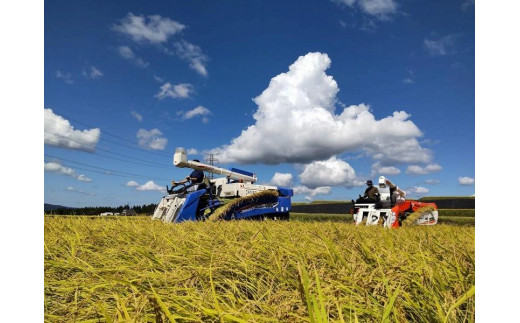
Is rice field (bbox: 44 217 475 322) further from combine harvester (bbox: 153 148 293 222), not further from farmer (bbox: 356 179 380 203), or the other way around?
farmer (bbox: 356 179 380 203)

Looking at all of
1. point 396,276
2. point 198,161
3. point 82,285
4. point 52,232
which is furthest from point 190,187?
point 396,276

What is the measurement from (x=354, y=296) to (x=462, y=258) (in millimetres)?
1516

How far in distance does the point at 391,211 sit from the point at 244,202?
13.2 ft

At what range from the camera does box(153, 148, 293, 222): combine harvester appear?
8242 millimetres

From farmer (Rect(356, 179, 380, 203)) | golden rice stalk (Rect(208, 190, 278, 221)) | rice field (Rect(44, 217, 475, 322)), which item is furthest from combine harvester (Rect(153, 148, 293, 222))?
rice field (Rect(44, 217, 475, 322))

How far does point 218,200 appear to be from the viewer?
9.02 m

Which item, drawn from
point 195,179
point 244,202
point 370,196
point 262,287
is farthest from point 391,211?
point 262,287

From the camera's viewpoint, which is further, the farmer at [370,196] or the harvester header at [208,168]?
the farmer at [370,196]

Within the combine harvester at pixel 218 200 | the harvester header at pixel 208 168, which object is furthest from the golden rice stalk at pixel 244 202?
the harvester header at pixel 208 168

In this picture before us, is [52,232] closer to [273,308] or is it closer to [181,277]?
[181,277]

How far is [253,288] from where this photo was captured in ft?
6.19

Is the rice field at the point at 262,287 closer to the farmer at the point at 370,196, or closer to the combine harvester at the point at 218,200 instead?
the combine harvester at the point at 218,200

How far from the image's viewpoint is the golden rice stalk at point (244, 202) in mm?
8332

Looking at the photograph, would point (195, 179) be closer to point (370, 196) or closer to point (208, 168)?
point (208, 168)
